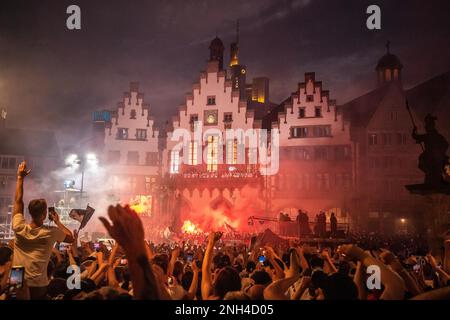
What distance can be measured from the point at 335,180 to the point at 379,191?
427cm

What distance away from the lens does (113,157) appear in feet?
144

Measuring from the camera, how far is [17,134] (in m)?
54.1

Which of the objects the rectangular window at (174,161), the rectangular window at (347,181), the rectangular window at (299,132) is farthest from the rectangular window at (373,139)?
the rectangular window at (174,161)

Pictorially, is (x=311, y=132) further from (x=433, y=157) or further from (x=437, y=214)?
(x=437, y=214)

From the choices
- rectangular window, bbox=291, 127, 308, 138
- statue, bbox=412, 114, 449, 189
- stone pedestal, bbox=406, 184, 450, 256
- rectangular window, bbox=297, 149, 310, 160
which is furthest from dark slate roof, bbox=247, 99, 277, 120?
stone pedestal, bbox=406, 184, 450, 256

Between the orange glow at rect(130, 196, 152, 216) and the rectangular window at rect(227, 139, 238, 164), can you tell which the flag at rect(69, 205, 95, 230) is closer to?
the rectangular window at rect(227, 139, 238, 164)

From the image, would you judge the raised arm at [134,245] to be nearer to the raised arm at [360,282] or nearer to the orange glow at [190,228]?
the raised arm at [360,282]

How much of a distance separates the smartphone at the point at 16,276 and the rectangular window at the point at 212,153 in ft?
121

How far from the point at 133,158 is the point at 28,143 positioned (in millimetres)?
18565

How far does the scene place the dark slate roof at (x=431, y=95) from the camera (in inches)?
1596

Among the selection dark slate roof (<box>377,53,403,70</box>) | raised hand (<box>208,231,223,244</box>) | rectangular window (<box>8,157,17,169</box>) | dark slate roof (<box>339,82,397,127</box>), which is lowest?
raised hand (<box>208,231,223,244</box>)

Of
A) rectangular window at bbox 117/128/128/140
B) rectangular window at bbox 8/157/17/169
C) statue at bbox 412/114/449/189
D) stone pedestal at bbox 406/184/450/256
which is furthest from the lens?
A: rectangular window at bbox 8/157/17/169

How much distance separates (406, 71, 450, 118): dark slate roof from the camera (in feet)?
133

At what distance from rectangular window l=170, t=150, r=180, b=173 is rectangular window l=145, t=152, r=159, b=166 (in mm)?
2166
